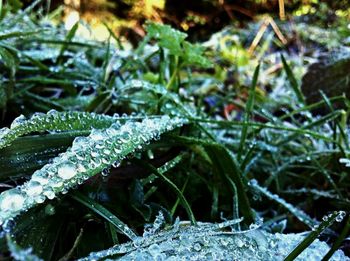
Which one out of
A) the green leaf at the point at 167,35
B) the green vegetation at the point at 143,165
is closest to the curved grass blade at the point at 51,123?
the green vegetation at the point at 143,165

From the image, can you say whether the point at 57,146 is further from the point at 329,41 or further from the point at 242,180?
the point at 329,41

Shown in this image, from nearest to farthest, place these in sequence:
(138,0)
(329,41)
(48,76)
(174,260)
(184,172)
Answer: (174,260)
(184,172)
(48,76)
(329,41)
(138,0)

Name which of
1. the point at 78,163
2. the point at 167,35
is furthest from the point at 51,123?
the point at 167,35

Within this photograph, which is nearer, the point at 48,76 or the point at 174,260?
the point at 174,260

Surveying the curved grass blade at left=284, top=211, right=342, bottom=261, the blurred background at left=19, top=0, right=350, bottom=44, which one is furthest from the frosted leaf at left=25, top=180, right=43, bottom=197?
the blurred background at left=19, top=0, right=350, bottom=44

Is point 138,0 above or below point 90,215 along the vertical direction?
above

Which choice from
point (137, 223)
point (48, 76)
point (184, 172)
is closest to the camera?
point (137, 223)

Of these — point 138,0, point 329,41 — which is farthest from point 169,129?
point 138,0

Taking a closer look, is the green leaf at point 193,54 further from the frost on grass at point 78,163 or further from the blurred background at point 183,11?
the blurred background at point 183,11

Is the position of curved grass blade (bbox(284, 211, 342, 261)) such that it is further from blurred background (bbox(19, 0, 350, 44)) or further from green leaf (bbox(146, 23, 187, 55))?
blurred background (bbox(19, 0, 350, 44))
